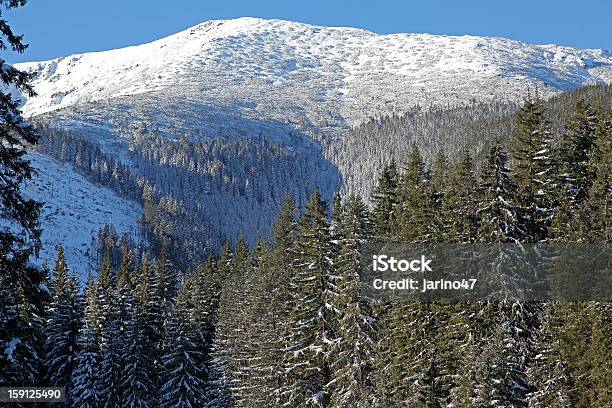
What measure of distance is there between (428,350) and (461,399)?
161 inches

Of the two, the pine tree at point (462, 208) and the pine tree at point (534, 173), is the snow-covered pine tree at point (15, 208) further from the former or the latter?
the pine tree at point (534, 173)

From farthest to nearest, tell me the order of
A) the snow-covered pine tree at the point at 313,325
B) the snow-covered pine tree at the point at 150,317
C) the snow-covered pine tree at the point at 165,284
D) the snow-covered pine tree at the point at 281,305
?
1. the snow-covered pine tree at the point at 165,284
2. the snow-covered pine tree at the point at 150,317
3. the snow-covered pine tree at the point at 281,305
4. the snow-covered pine tree at the point at 313,325

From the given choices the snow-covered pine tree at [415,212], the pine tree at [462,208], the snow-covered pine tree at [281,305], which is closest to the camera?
the pine tree at [462,208]

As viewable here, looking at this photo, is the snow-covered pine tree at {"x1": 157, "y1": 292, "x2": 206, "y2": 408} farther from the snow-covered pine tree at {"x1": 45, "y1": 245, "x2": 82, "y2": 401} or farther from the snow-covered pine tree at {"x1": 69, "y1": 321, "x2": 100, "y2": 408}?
the snow-covered pine tree at {"x1": 45, "y1": 245, "x2": 82, "y2": 401}

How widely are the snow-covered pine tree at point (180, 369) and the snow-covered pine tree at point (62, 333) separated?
7139 mm

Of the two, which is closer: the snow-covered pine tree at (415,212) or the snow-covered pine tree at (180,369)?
the snow-covered pine tree at (415,212)

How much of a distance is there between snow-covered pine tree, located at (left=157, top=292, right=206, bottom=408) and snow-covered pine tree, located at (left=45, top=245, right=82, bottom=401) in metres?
7.14

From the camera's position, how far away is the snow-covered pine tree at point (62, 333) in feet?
167

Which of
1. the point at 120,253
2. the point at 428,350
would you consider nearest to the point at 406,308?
the point at 428,350

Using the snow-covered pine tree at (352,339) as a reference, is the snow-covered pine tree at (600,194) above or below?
above

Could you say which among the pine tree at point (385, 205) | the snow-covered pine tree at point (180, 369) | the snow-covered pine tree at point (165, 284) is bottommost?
the snow-covered pine tree at point (180, 369)

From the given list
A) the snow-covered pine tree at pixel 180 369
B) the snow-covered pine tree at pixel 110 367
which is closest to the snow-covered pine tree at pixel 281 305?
the snow-covered pine tree at pixel 180 369

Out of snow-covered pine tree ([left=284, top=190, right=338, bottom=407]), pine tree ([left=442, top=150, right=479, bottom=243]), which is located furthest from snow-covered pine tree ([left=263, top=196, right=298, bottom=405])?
pine tree ([left=442, top=150, right=479, bottom=243])

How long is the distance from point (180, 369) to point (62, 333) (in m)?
9.55
